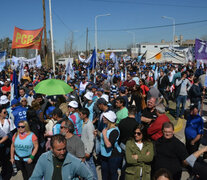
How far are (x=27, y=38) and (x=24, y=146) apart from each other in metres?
11.6

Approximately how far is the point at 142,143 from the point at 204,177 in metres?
1.04

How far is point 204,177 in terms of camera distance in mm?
2520

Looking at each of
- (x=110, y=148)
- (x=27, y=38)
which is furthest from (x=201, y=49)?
(x=27, y=38)

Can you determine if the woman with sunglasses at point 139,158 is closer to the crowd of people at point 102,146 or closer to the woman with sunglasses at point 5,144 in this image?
the crowd of people at point 102,146

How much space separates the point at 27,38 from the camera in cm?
1385

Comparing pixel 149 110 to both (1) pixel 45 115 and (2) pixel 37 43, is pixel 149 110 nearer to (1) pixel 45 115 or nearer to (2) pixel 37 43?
(1) pixel 45 115

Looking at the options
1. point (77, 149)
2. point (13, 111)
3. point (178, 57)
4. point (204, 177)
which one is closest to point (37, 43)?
point (13, 111)

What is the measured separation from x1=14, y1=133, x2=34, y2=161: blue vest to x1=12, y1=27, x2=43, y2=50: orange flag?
10987 millimetres

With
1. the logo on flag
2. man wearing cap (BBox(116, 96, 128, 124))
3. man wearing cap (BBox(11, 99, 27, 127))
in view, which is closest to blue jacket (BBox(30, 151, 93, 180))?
man wearing cap (BBox(116, 96, 128, 124))

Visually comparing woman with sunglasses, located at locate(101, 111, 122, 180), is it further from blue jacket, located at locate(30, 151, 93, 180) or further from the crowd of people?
blue jacket, located at locate(30, 151, 93, 180)

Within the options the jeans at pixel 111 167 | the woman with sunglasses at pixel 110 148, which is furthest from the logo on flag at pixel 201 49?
the jeans at pixel 111 167

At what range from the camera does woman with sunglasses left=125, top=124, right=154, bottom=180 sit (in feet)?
10.5

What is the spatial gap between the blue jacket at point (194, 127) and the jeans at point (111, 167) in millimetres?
1798

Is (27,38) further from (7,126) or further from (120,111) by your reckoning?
(120,111)
